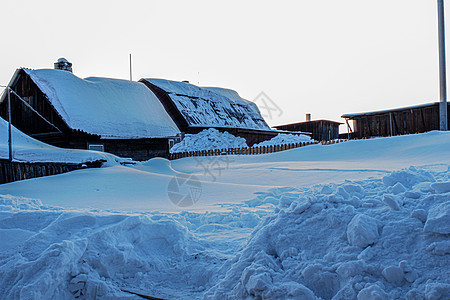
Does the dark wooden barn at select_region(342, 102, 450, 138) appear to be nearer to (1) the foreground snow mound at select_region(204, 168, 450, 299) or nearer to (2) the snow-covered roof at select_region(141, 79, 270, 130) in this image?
(2) the snow-covered roof at select_region(141, 79, 270, 130)

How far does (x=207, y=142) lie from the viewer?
1933cm

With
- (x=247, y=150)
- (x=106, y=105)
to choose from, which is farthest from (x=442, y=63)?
(x=106, y=105)

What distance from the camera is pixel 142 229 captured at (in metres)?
3.83

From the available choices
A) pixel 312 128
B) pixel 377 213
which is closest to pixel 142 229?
pixel 377 213

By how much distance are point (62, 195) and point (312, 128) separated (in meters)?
27.0

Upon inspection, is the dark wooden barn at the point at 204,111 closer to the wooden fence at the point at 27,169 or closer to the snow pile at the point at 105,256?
the wooden fence at the point at 27,169

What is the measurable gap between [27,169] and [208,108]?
15452mm

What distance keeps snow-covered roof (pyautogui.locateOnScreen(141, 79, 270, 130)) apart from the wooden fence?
1102 cm

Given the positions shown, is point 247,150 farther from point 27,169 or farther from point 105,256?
point 105,256

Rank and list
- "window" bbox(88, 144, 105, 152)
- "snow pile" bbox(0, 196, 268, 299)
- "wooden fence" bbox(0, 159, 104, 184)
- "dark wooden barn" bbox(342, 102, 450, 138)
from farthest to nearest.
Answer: "dark wooden barn" bbox(342, 102, 450, 138)
"window" bbox(88, 144, 105, 152)
"wooden fence" bbox(0, 159, 104, 184)
"snow pile" bbox(0, 196, 268, 299)

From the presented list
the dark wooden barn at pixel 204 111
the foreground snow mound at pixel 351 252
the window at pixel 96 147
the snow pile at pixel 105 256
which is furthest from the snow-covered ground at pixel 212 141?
the foreground snow mound at pixel 351 252

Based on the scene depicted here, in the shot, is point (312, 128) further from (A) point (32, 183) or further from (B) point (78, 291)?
(B) point (78, 291)

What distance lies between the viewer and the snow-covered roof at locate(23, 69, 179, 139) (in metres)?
16.8

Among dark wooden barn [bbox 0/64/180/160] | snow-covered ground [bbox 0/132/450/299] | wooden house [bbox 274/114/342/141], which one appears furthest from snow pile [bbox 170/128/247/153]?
snow-covered ground [bbox 0/132/450/299]
